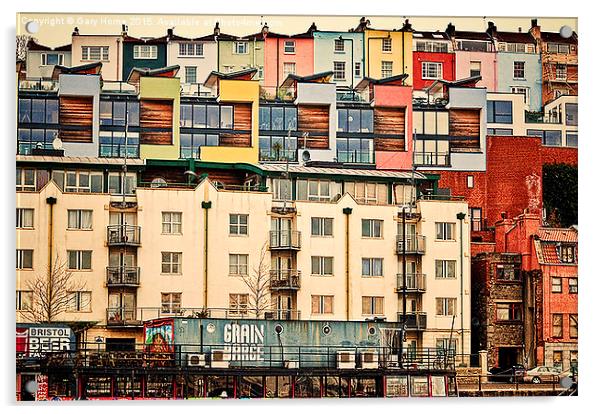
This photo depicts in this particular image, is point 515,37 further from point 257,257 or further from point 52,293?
point 52,293

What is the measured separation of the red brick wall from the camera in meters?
13.6

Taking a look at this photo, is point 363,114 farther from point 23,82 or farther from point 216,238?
point 23,82

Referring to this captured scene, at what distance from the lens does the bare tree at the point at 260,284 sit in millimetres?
13844

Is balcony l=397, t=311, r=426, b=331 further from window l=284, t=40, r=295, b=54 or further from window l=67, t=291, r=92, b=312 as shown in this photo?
window l=67, t=291, r=92, b=312

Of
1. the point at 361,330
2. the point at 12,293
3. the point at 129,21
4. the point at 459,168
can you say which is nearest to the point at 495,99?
the point at 459,168

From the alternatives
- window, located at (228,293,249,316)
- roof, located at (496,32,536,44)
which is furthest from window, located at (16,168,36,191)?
roof, located at (496,32,536,44)

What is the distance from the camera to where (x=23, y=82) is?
13.2m

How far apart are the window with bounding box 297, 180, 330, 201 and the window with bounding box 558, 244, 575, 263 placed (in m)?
2.03

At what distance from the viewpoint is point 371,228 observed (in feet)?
46.5

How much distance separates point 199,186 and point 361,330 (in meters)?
1.83

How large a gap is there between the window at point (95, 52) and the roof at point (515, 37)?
10.6 feet

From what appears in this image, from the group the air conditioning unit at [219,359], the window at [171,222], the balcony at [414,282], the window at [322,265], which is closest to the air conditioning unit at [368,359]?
the balcony at [414,282]
